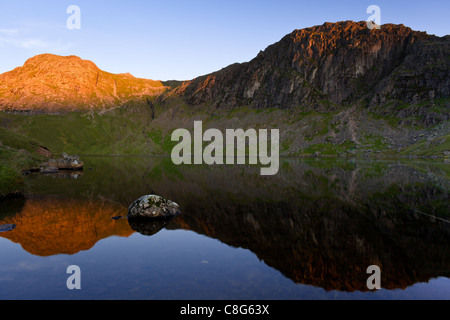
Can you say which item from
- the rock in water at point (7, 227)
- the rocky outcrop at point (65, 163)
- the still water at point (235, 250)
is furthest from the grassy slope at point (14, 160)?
the rock in water at point (7, 227)

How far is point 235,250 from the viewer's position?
1825cm

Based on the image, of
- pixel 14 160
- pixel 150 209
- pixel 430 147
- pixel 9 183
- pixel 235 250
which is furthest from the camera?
pixel 430 147

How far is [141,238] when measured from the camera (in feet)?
69.8

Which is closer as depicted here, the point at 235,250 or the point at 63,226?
the point at 235,250

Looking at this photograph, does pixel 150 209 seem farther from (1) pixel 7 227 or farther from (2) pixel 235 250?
(2) pixel 235 250

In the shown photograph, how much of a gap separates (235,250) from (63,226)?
16.2 meters

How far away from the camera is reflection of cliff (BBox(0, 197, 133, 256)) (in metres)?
19.2

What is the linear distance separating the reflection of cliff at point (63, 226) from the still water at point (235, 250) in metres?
0.09

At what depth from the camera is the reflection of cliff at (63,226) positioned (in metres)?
19.2

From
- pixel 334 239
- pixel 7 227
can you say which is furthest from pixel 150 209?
pixel 334 239

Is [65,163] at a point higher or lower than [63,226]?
higher
